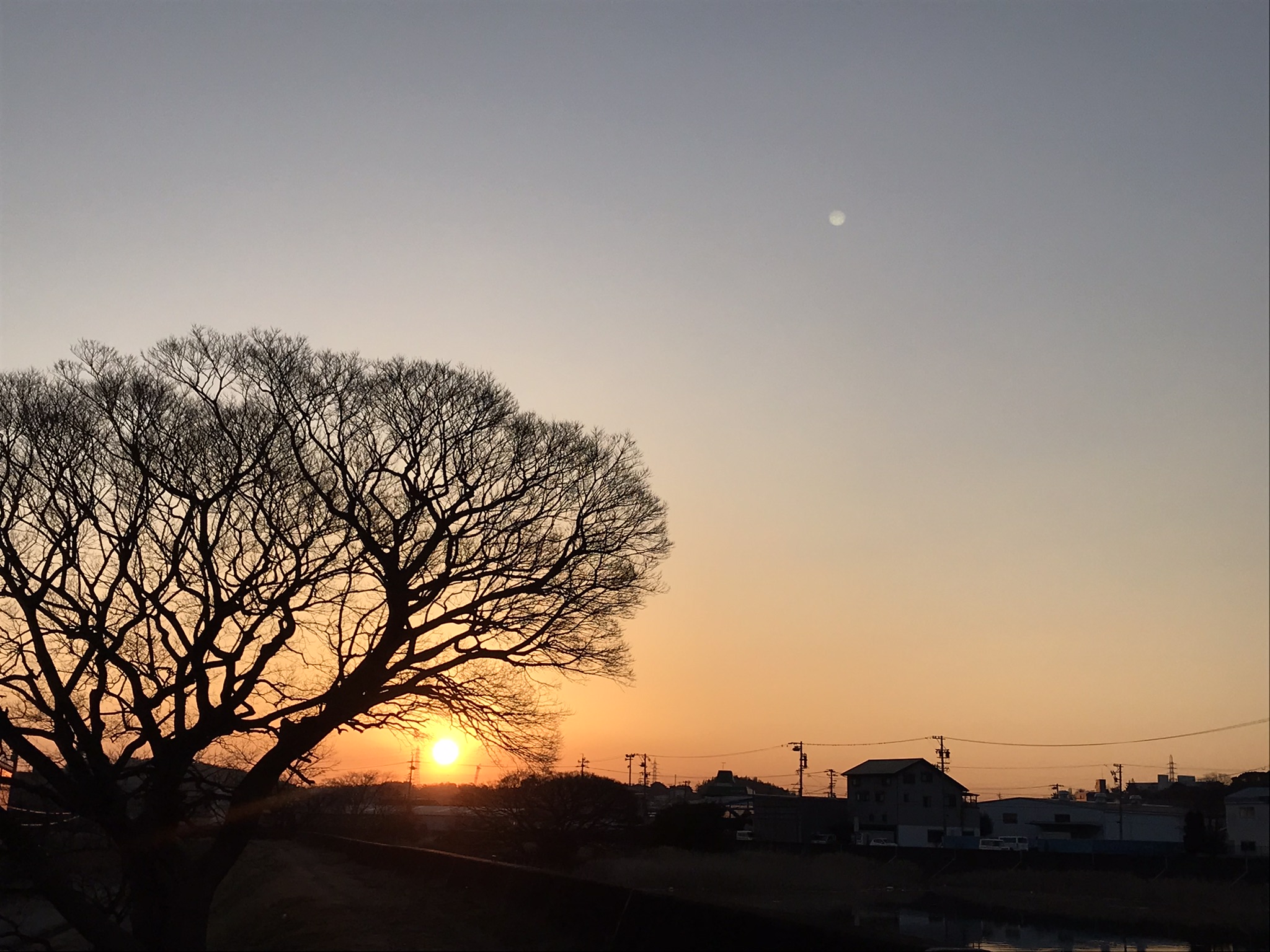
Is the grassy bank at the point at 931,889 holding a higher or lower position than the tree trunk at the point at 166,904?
lower

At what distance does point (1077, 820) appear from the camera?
286 ft

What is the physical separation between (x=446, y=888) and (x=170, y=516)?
12.6 metres

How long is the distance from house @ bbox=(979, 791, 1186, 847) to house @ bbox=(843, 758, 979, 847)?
4825mm

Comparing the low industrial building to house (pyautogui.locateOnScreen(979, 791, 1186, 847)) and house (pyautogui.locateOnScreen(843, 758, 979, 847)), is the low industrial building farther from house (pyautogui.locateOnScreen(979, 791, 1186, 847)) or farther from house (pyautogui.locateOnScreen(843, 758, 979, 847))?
house (pyautogui.locateOnScreen(979, 791, 1186, 847))

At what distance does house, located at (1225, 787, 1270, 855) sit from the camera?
4309cm

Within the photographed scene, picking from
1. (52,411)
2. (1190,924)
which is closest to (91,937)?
(52,411)

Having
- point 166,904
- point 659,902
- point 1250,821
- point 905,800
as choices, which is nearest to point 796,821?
point 905,800

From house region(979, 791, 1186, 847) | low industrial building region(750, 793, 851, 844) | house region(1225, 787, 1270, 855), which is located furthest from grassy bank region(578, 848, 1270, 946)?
house region(979, 791, 1186, 847)

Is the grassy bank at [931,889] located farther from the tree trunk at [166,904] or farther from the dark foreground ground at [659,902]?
the tree trunk at [166,904]

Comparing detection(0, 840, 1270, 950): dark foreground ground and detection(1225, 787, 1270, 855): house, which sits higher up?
detection(1225, 787, 1270, 855): house

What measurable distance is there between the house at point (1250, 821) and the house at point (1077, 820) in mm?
25367

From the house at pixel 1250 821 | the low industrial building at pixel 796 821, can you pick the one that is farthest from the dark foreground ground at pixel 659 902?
the low industrial building at pixel 796 821

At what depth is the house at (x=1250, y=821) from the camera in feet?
141

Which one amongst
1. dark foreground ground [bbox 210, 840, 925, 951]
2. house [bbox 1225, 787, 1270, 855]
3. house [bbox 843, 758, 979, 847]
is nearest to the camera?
dark foreground ground [bbox 210, 840, 925, 951]
